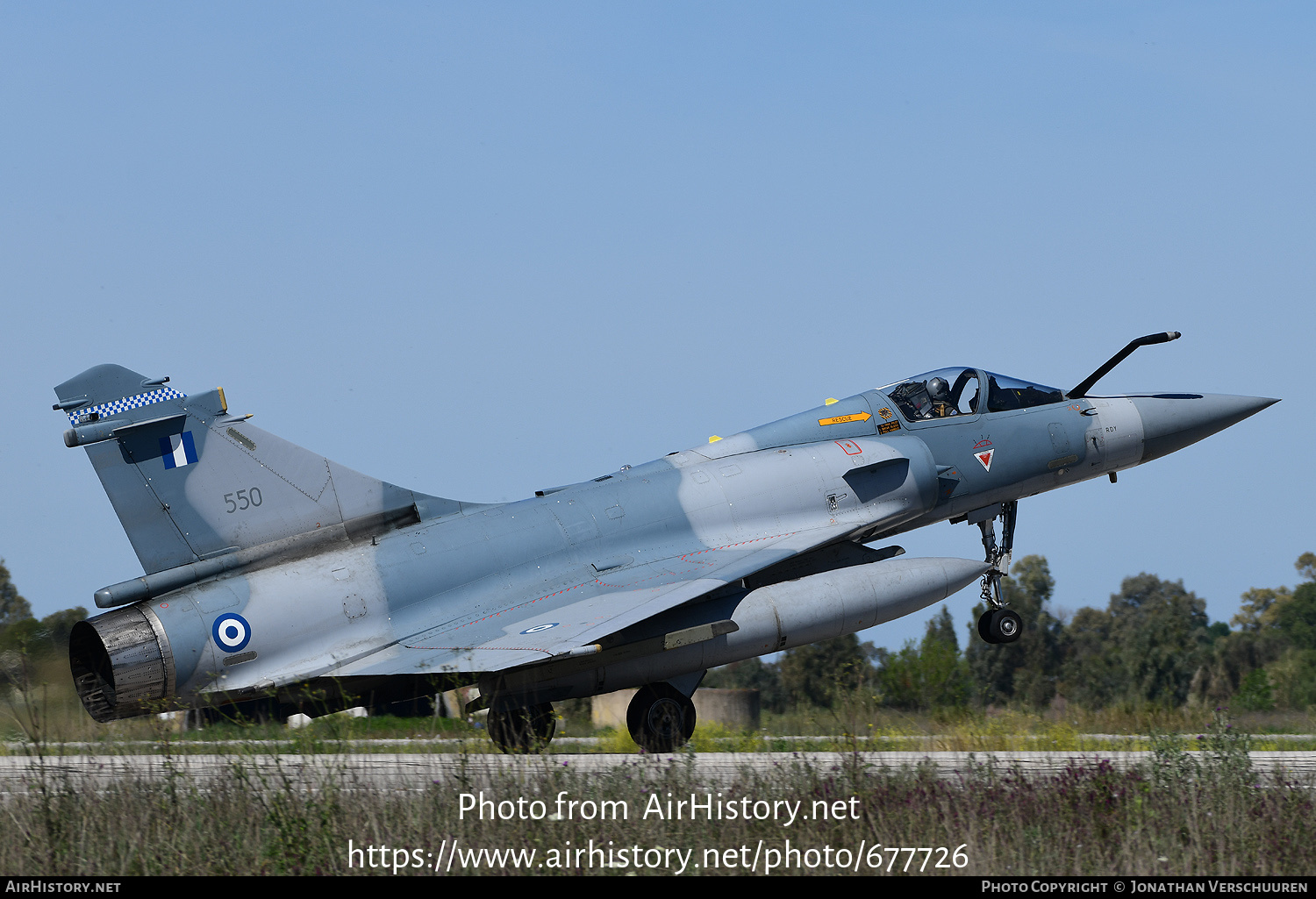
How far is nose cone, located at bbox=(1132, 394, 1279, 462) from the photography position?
1552cm

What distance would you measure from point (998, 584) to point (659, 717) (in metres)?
5.09

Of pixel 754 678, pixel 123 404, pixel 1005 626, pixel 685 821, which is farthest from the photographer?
pixel 754 678

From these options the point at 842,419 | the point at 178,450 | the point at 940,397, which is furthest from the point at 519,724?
the point at 940,397

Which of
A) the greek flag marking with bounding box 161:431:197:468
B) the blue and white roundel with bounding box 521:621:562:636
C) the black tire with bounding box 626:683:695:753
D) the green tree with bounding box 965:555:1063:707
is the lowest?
the green tree with bounding box 965:555:1063:707

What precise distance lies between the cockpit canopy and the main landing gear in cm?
128

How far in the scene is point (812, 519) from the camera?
43.4ft

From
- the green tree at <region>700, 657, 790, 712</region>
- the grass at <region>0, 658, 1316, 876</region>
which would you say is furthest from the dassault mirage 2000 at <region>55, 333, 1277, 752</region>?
the green tree at <region>700, 657, 790, 712</region>

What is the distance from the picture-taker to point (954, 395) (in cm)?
1474

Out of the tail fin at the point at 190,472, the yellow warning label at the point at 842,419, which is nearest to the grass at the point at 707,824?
the tail fin at the point at 190,472

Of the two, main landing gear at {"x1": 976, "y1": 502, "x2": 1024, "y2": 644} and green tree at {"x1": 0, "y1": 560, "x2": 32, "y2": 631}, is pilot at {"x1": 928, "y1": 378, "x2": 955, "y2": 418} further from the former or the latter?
green tree at {"x1": 0, "y1": 560, "x2": 32, "y2": 631}

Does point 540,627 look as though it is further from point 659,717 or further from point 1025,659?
point 1025,659

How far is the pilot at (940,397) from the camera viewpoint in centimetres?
1459
